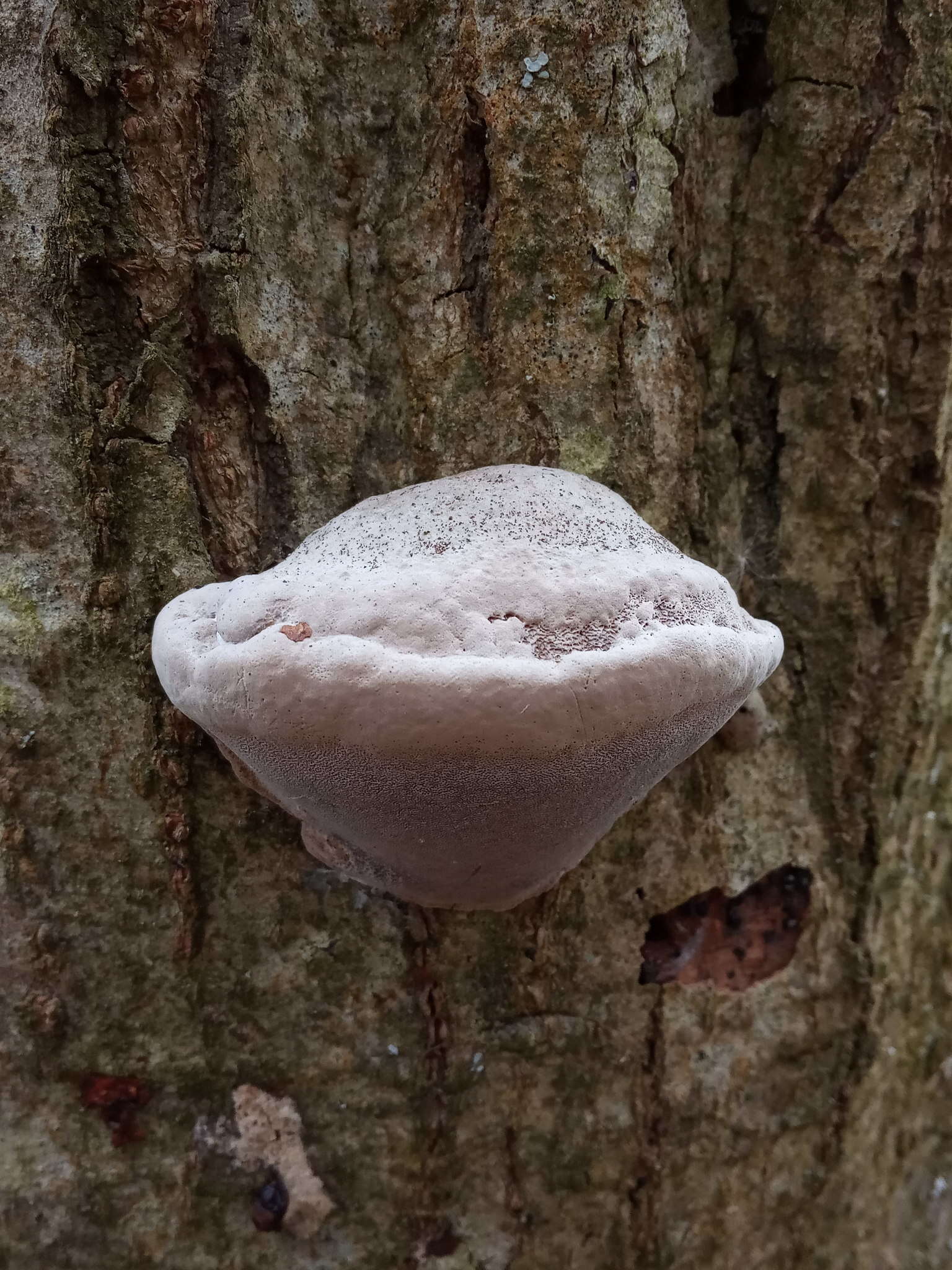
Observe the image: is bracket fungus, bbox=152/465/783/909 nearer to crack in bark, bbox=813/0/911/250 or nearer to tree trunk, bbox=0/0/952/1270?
tree trunk, bbox=0/0/952/1270

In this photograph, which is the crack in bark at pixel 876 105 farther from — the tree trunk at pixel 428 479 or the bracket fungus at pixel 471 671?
the bracket fungus at pixel 471 671

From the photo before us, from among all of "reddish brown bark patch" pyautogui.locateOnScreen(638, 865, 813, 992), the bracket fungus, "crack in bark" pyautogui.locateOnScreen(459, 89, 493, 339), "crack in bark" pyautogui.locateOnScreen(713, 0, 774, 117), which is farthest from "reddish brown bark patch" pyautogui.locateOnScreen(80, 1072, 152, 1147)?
"crack in bark" pyautogui.locateOnScreen(713, 0, 774, 117)

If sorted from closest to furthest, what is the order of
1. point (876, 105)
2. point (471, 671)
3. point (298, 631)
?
point (471, 671)
point (298, 631)
point (876, 105)

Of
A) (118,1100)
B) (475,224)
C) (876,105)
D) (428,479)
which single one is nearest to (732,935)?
(428,479)

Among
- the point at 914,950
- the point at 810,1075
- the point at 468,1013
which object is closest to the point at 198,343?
the point at 468,1013

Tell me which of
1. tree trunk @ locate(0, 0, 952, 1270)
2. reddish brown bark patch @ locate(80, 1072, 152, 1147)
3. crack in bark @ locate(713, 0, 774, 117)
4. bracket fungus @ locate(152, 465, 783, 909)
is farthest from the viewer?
crack in bark @ locate(713, 0, 774, 117)

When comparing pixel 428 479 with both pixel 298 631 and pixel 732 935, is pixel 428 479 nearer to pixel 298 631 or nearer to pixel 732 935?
pixel 298 631
